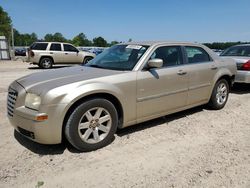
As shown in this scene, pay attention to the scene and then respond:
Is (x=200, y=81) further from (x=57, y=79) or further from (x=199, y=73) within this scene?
(x=57, y=79)

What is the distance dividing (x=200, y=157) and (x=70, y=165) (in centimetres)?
177

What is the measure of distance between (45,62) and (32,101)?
43.3 ft

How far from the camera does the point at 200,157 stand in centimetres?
348

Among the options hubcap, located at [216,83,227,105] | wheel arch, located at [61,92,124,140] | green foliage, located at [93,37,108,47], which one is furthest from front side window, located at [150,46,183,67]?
green foliage, located at [93,37,108,47]

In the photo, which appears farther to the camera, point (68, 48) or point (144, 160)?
point (68, 48)

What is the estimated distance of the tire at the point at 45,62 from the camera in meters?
15.6

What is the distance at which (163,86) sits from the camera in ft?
14.3

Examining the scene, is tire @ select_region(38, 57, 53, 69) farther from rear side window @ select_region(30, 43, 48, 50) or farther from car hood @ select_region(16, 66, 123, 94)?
car hood @ select_region(16, 66, 123, 94)

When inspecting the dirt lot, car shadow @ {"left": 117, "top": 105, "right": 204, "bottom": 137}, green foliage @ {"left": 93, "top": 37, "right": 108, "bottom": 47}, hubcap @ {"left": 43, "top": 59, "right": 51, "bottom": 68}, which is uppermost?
green foliage @ {"left": 93, "top": 37, "right": 108, "bottom": 47}

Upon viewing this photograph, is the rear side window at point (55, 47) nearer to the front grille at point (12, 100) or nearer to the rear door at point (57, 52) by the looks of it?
the rear door at point (57, 52)

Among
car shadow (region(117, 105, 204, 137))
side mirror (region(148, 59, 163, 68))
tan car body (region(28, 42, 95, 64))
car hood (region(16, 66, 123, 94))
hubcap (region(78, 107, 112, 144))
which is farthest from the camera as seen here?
tan car body (region(28, 42, 95, 64))

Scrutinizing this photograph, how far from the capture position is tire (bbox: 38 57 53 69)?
51.3 feet

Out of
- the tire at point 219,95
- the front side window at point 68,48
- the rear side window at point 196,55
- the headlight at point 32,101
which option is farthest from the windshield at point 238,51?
the front side window at point 68,48

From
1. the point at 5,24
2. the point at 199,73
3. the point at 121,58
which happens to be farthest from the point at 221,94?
the point at 5,24
